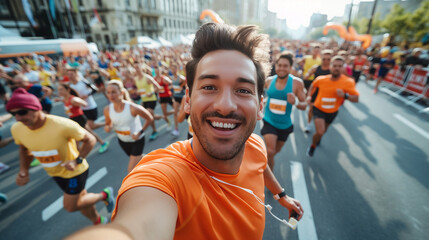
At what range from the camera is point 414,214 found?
291 cm

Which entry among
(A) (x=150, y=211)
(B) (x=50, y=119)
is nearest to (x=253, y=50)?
(A) (x=150, y=211)

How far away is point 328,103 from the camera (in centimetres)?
425

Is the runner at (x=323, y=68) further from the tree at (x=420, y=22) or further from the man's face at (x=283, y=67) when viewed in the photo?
the tree at (x=420, y=22)

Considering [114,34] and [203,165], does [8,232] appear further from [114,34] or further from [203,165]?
[114,34]

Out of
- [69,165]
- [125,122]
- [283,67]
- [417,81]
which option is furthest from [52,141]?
[417,81]

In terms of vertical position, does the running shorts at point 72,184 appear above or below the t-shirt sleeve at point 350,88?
below

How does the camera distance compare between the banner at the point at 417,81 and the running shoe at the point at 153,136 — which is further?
the banner at the point at 417,81

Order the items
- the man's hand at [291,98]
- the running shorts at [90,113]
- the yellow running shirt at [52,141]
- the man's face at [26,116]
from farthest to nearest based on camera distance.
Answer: the running shorts at [90,113]
the man's hand at [291,98]
the yellow running shirt at [52,141]
the man's face at [26,116]

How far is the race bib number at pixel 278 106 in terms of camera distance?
3519 millimetres

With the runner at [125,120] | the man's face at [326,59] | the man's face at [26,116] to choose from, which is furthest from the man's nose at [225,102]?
the man's face at [326,59]

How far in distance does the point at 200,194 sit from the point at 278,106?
2916 mm

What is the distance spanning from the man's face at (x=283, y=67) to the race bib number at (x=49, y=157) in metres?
3.76

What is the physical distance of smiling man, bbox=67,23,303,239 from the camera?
2.90 feet

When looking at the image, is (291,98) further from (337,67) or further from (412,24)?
(412,24)
